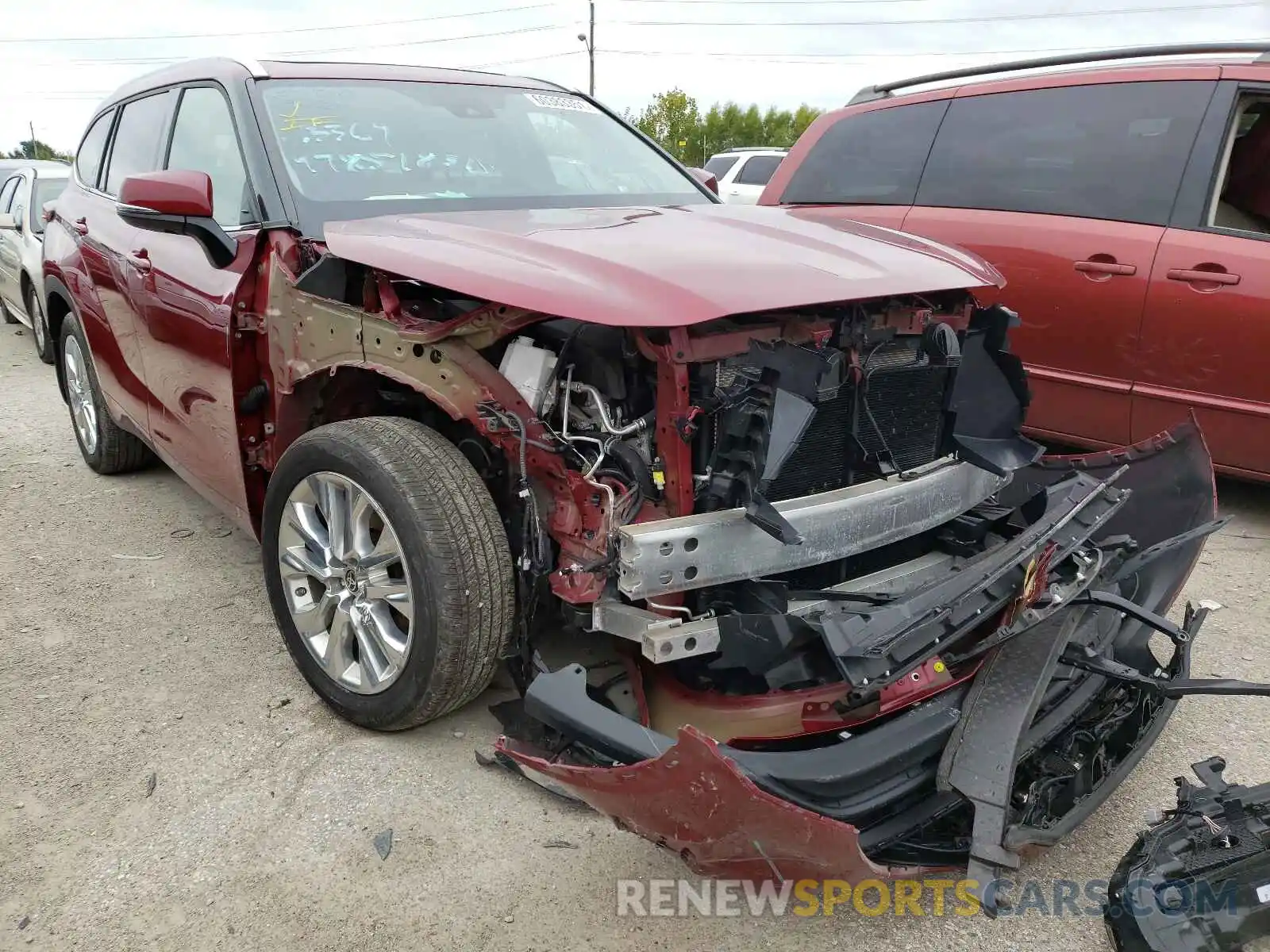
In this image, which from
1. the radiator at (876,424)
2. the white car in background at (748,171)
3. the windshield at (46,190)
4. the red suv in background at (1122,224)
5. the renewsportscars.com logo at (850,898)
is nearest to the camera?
the renewsportscars.com logo at (850,898)

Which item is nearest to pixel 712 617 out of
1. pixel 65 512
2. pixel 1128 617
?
pixel 1128 617

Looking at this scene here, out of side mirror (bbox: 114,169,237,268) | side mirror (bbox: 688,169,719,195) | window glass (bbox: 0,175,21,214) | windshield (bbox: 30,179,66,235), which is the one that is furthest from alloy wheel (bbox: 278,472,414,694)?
window glass (bbox: 0,175,21,214)

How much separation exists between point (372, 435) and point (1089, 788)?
1918 millimetres

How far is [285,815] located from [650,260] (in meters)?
1.65

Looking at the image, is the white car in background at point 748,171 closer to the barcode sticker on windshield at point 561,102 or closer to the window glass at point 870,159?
the window glass at point 870,159

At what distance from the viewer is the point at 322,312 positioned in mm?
2553

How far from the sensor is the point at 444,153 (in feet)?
10.3

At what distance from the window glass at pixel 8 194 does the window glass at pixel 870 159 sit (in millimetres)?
8078

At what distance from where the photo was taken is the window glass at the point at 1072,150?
397cm

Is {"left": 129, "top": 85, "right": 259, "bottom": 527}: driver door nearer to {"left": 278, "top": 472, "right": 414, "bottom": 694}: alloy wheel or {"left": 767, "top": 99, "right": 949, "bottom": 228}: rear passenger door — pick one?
{"left": 278, "top": 472, "right": 414, "bottom": 694}: alloy wheel

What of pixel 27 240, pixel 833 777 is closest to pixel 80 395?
pixel 27 240

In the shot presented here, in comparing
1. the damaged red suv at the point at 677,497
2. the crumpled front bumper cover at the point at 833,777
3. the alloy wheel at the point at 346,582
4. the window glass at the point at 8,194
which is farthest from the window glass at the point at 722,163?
the crumpled front bumper cover at the point at 833,777

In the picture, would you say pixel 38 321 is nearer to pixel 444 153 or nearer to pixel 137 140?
pixel 137 140

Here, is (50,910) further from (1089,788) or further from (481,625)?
(1089,788)
